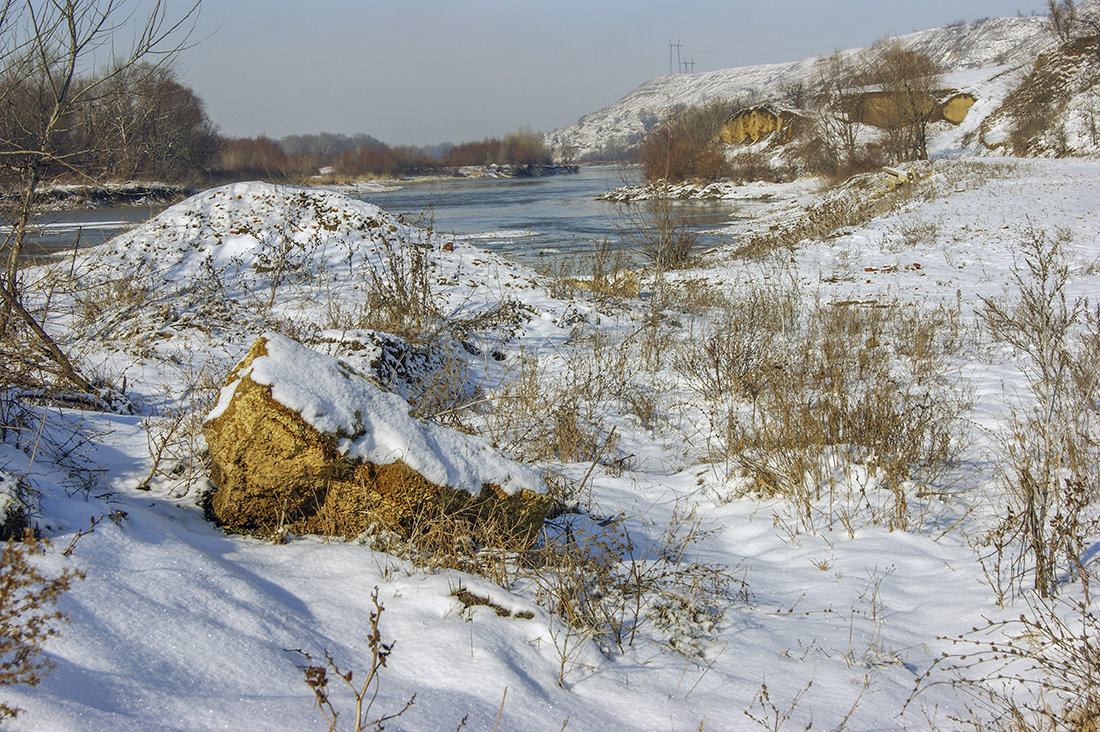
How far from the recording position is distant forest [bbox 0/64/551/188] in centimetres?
508

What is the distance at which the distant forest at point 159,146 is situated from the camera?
Result: 16.7 ft

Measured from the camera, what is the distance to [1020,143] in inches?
1342

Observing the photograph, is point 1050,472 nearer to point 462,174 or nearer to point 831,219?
point 831,219

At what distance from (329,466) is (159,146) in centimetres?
826

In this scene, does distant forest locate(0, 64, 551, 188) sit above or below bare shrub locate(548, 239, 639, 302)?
above

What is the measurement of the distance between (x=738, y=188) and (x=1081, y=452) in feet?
135

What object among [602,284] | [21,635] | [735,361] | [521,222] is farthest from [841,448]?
[521,222]

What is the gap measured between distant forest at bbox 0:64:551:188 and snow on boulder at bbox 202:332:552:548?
7.22 ft

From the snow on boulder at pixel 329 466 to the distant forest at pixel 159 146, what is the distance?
2.20 meters

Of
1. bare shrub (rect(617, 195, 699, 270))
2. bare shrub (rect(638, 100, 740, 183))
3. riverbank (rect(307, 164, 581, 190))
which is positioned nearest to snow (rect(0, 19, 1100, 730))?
bare shrub (rect(638, 100, 740, 183))

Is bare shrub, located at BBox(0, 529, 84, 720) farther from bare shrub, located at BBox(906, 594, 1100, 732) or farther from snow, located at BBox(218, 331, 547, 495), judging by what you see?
bare shrub, located at BBox(906, 594, 1100, 732)

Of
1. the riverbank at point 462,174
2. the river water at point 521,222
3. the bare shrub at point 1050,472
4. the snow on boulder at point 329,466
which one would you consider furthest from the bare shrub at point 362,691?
the riverbank at point 462,174

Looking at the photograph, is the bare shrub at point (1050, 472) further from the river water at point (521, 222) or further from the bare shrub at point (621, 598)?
the river water at point (521, 222)

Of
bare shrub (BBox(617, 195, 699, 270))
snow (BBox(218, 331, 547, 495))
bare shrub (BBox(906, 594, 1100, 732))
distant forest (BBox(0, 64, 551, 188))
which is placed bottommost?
bare shrub (BBox(906, 594, 1100, 732))
